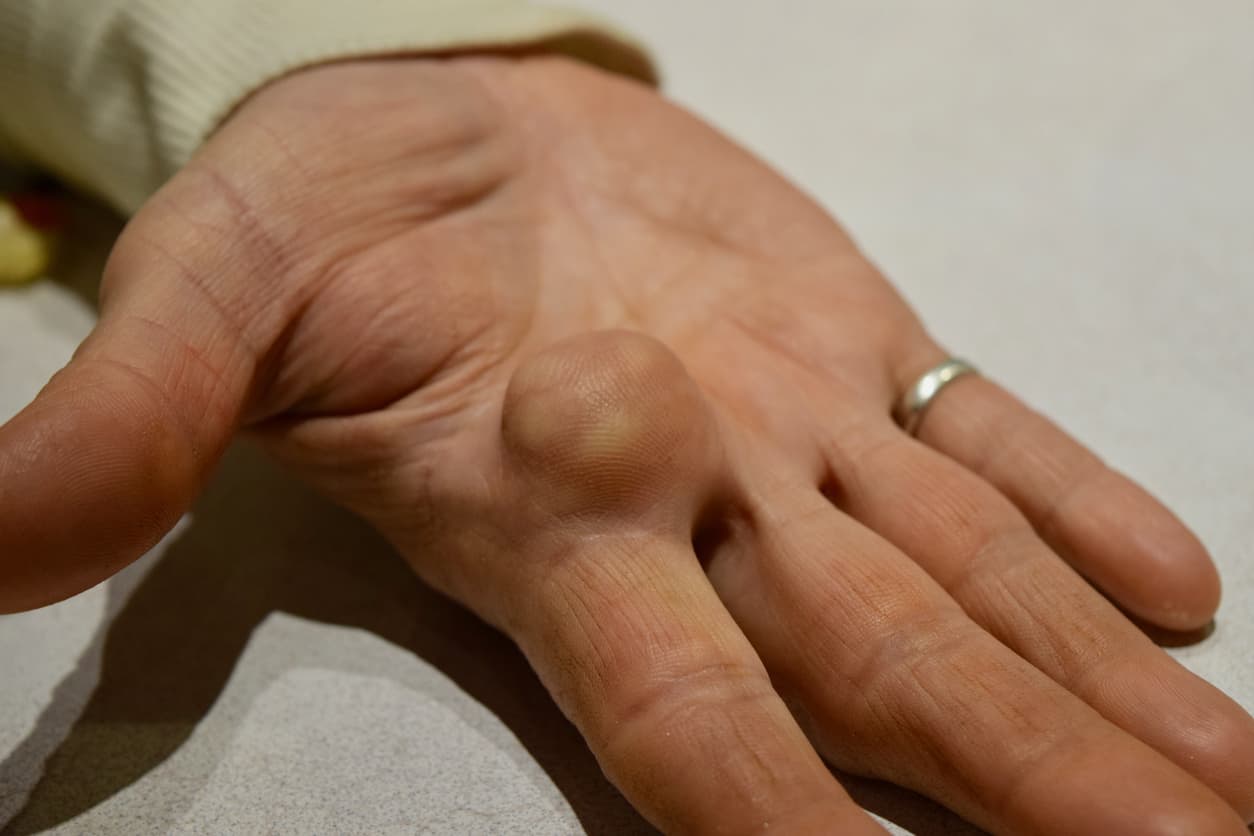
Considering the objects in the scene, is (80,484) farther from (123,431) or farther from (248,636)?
(248,636)

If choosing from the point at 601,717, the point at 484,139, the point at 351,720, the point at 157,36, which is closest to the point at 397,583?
the point at 351,720

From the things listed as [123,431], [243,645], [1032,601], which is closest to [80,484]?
[123,431]

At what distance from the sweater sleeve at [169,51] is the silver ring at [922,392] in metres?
0.47

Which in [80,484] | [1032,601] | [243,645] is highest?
[1032,601]

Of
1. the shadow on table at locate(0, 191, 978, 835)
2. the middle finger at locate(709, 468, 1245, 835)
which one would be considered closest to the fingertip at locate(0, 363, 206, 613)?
the shadow on table at locate(0, 191, 978, 835)

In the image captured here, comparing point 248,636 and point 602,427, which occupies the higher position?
point 602,427

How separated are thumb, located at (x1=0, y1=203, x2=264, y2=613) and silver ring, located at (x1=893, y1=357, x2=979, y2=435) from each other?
0.46 m

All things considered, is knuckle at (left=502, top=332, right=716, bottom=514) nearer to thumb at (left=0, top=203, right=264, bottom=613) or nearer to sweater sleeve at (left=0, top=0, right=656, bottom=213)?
thumb at (left=0, top=203, right=264, bottom=613)

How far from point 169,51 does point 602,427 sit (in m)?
0.51

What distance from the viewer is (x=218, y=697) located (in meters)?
0.67

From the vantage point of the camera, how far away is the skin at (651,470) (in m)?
0.53

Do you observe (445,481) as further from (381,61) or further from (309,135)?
(381,61)

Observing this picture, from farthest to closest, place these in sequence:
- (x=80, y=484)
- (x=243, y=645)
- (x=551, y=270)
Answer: (x=551, y=270) → (x=243, y=645) → (x=80, y=484)

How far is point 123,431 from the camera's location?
543mm
